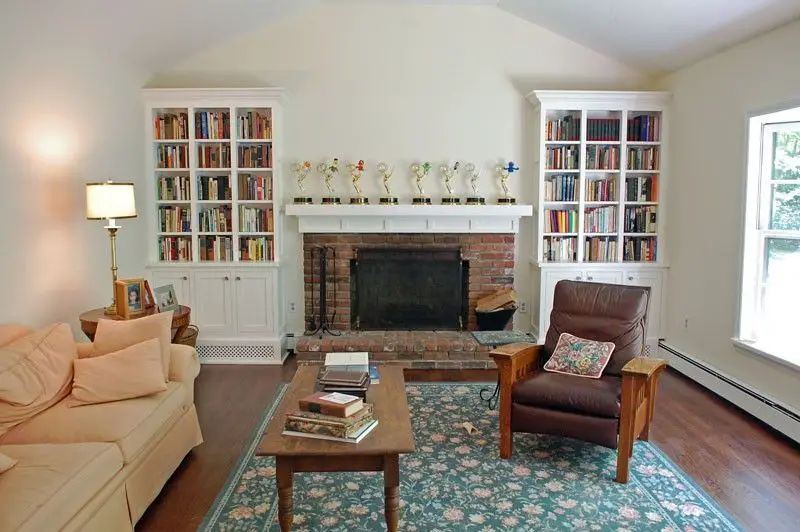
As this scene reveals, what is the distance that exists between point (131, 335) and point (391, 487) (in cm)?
169

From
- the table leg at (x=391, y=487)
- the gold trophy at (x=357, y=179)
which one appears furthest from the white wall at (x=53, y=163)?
the table leg at (x=391, y=487)

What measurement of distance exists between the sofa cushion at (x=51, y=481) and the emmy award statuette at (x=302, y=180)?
3.23 metres

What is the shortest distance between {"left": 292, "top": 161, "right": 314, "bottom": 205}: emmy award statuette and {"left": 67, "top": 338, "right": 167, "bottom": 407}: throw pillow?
258 centimetres

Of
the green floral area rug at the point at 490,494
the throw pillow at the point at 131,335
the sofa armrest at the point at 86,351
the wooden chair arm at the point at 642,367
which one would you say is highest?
the throw pillow at the point at 131,335

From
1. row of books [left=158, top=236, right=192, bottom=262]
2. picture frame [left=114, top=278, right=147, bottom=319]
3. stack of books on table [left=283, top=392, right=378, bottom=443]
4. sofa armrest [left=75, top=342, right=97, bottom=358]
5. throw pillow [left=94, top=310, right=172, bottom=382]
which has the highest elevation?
row of books [left=158, top=236, right=192, bottom=262]

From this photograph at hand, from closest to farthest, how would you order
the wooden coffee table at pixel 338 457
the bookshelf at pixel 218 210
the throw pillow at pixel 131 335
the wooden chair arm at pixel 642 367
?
the wooden coffee table at pixel 338 457
the wooden chair arm at pixel 642 367
the throw pillow at pixel 131 335
the bookshelf at pixel 218 210

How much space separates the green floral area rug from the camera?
267 cm

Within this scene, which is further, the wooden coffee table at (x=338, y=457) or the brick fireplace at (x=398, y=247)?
the brick fireplace at (x=398, y=247)

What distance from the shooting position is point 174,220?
213 inches

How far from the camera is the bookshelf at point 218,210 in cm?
528

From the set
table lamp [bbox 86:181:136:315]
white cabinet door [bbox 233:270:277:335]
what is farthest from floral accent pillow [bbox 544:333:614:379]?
table lamp [bbox 86:181:136:315]

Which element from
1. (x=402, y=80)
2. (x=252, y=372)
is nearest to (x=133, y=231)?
(x=252, y=372)

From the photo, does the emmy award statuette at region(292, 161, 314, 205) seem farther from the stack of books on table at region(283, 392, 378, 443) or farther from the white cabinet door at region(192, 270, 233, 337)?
the stack of books on table at region(283, 392, 378, 443)

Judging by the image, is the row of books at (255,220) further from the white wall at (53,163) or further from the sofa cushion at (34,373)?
the sofa cushion at (34,373)
